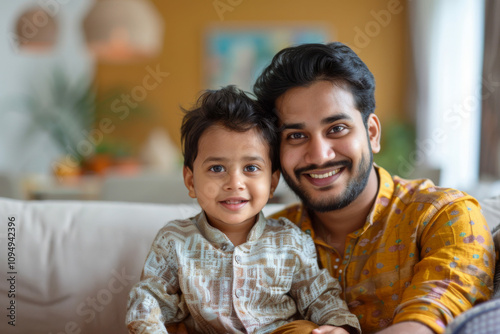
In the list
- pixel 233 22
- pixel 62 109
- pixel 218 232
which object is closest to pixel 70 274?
pixel 218 232

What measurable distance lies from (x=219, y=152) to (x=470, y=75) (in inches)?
171

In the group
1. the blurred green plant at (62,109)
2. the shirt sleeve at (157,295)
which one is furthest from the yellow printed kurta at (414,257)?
the blurred green plant at (62,109)

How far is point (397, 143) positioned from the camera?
6785 millimetres

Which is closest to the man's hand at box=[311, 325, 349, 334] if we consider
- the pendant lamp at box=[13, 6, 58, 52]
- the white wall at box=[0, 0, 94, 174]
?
the pendant lamp at box=[13, 6, 58, 52]

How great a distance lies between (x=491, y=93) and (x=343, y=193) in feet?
8.05

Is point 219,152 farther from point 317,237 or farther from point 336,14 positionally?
point 336,14

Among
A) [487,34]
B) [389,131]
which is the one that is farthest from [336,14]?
[487,34]

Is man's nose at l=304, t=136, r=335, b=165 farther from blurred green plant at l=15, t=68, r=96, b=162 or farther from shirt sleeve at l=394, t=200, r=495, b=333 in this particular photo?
blurred green plant at l=15, t=68, r=96, b=162

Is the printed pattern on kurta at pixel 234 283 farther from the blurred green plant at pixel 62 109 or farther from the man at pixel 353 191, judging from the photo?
the blurred green plant at pixel 62 109

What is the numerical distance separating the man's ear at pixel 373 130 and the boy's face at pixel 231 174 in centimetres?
38

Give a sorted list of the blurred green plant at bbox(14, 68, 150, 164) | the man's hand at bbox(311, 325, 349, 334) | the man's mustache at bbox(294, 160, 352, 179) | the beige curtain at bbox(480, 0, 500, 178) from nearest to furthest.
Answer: the man's hand at bbox(311, 325, 349, 334) < the man's mustache at bbox(294, 160, 352, 179) < the beige curtain at bbox(480, 0, 500, 178) < the blurred green plant at bbox(14, 68, 150, 164)

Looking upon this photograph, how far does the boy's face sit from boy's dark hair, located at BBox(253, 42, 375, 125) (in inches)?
7.7

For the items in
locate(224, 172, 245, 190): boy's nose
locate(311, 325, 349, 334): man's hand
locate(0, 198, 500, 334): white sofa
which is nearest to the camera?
locate(311, 325, 349, 334): man's hand

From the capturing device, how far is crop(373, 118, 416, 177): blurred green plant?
660cm
